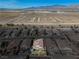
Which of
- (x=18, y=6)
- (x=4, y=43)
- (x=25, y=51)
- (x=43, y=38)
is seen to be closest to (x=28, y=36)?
(x=43, y=38)

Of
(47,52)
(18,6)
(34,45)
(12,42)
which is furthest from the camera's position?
(18,6)

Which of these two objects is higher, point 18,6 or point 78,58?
point 18,6

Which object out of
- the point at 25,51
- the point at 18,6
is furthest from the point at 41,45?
the point at 18,6

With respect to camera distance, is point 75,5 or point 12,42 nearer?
point 12,42

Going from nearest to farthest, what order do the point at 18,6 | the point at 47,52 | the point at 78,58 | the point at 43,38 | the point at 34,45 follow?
the point at 78,58, the point at 47,52, the point at 34,45, the point at 43,38, the point at 18,6

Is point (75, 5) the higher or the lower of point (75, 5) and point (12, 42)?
the higher

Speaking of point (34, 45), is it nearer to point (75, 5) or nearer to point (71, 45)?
point (71, 45)

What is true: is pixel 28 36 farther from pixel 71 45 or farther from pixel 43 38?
pixel 71 45

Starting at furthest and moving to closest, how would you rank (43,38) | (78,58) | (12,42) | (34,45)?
(43,38), (12,42), (34,45), (78,58)

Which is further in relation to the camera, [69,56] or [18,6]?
[18,6]
